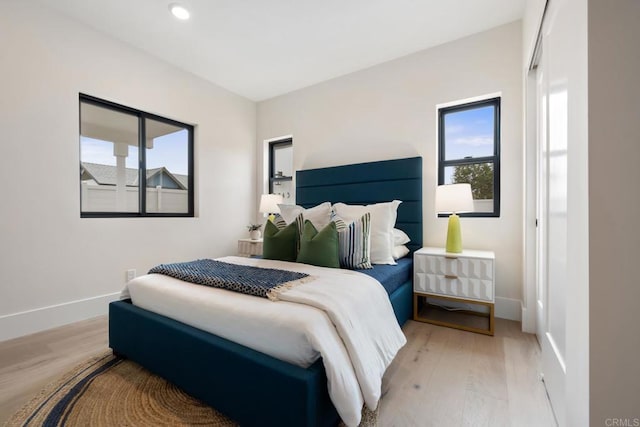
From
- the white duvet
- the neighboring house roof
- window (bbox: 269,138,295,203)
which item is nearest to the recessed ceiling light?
the neighboring house roof

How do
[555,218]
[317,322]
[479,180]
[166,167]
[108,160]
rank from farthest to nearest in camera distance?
[166,167], [108,160], [479,180], [555,218], [317,322]

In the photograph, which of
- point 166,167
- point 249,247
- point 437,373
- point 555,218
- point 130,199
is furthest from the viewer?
point 249,247

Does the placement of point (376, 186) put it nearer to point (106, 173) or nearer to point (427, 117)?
point (427, 117)

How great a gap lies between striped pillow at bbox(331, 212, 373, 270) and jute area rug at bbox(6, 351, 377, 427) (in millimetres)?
1006

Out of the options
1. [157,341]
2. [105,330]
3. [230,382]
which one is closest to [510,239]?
[230,382]

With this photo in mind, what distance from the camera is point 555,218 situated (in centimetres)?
137

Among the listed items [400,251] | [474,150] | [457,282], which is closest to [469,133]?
[474,150]

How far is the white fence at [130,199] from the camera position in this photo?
8.74 ft

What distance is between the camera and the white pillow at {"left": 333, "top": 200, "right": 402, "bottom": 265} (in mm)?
2340

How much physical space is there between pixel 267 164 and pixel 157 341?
3.11m

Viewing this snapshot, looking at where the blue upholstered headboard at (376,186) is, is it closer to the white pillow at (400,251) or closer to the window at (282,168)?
the white pillow at (400,251)

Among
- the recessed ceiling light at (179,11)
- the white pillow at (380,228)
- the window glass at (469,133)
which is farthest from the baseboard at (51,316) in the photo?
the window glass at (469,133)

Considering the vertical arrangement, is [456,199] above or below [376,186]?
below

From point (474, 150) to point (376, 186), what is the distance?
1026mm
